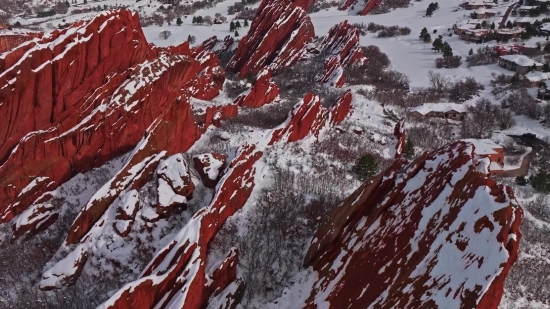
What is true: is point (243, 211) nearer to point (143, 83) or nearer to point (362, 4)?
point (143, 83)

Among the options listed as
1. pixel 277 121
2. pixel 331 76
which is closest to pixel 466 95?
pixel 331 76

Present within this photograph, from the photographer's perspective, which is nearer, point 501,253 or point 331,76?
point 501,253

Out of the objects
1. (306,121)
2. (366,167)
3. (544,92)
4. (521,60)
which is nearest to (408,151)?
(366,167)

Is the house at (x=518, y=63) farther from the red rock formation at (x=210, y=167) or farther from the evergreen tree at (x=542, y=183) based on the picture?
the red rock formation at (x=210, y=167)

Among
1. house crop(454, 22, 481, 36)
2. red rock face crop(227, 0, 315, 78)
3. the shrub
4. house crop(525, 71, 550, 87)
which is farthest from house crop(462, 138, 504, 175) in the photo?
house crop(454, 22, 481, 36)

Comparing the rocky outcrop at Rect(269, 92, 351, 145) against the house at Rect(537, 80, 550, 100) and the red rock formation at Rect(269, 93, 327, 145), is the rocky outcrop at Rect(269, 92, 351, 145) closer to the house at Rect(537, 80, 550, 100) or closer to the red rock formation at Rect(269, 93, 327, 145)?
the red rock formation at Rect(269, 93, 327, 145)

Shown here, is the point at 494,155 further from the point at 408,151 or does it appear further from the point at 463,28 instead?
the point at 463,28
